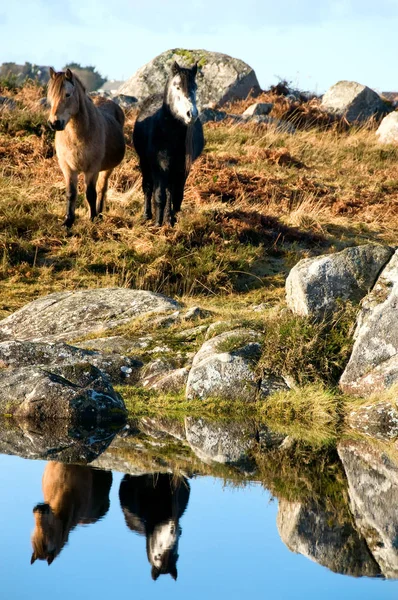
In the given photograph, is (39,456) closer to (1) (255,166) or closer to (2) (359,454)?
(2) (359,454)

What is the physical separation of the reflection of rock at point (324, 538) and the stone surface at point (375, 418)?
2.54m

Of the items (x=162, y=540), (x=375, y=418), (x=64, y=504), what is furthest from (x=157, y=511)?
(x=375, y=418)

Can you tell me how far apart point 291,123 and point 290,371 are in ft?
51.0

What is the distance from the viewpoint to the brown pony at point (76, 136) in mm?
14000

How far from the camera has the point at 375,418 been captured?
29.1ft

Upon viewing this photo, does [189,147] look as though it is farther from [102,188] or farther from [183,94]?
[102,188]

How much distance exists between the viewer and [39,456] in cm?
744

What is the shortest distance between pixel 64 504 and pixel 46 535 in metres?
0.66

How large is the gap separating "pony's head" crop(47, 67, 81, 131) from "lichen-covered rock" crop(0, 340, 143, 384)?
4.64 metres

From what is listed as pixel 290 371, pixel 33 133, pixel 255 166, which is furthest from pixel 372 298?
pixel 33 133

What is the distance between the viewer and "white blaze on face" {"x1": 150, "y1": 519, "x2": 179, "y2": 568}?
17.1 feet

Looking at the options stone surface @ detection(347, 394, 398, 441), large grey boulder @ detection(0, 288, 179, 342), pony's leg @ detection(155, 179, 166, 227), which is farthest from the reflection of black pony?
pony's leg @ detection(155, 179, 166, 227)

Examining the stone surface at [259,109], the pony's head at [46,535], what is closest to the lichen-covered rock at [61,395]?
the pony's head at [46,535]

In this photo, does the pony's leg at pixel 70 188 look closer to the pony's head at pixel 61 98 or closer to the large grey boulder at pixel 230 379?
the pony's head at pixel 61 98
